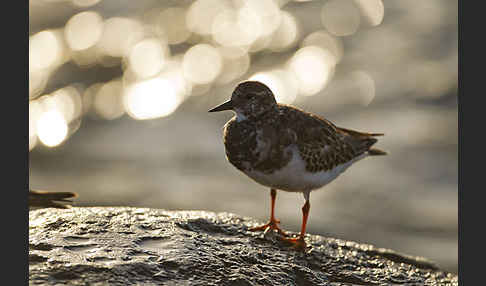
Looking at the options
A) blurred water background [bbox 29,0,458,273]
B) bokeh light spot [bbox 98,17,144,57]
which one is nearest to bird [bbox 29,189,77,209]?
blurred water background [bbox 29,0,458,273]

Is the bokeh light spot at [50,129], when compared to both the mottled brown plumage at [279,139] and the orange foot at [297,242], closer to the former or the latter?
the mottled brown plumage at [279,139]

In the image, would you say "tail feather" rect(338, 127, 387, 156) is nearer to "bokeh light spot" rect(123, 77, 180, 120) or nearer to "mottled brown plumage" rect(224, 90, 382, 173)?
"mottled brown plumage" rect(224, 90, 382, 173)

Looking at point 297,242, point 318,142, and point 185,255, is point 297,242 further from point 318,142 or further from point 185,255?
point 185,255

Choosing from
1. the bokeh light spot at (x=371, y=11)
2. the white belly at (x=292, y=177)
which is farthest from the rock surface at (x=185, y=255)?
the bokeh light spot at (x=371, y=11)

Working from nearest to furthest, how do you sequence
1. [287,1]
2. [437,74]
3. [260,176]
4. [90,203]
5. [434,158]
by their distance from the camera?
[260,176] → [90,203] → [434,158] → [437,74] → [287,1]

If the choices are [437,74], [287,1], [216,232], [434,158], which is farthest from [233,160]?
[287,1]

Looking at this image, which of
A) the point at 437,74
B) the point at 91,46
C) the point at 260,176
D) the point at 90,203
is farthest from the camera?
the point at 91,46

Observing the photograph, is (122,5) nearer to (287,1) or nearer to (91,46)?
(91,46)

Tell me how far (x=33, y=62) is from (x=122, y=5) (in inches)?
173

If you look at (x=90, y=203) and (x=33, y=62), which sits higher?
(x=33, y=62)

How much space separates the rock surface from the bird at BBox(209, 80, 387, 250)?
473mm

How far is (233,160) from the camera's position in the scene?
751cm

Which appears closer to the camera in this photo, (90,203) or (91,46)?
(90,203)

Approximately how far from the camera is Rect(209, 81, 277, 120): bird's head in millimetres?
7508
